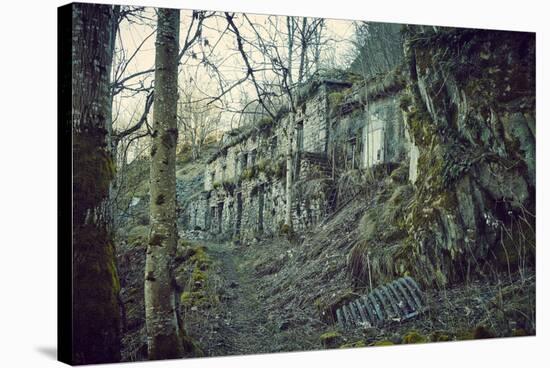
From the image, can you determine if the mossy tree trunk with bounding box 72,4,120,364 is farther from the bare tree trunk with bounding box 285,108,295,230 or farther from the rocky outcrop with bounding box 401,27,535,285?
the rocky outcrop with bounding box 401,27,535,285

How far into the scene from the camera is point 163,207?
9102 mm

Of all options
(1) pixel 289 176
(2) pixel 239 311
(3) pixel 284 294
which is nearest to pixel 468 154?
(1) pixel 289 176

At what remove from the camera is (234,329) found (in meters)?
9.41

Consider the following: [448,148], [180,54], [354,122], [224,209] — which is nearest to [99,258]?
[224,209]

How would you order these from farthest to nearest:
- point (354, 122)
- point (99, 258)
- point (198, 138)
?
point (354, 122)
point (198, 138)
point (99, 258)

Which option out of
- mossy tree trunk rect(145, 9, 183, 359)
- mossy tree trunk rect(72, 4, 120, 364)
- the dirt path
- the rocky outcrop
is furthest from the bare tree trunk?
mossy tree trunk rect(72, 4, 120, 364)

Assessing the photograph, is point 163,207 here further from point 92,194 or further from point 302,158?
point 302,158

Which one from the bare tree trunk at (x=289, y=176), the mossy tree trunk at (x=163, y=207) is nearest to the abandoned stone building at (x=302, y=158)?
the bare tree trunk at (x=289, y=176)

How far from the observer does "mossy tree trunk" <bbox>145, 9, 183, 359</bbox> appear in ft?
29.6

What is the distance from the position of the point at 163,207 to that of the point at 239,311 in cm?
136

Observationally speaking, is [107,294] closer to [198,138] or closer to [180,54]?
[198,138]

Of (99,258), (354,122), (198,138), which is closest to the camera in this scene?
(99,258)

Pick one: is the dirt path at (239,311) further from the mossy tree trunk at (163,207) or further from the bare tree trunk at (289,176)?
the bare tree trunk at (289,176)

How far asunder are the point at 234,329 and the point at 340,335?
1.21 m
